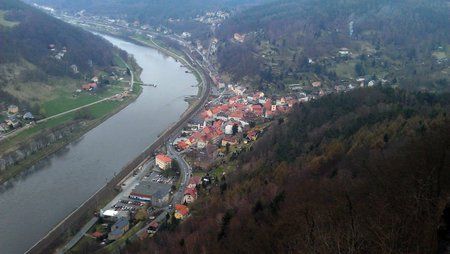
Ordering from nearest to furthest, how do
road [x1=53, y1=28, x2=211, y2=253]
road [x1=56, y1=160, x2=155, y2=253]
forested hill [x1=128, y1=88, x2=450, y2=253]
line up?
forested hill [x1=128, y1=88, x2=450, y2=253]
road [x1=56, y1=160, x2=155, y2=253]
road [x1=53, y1=28, x2=211, y2=253]

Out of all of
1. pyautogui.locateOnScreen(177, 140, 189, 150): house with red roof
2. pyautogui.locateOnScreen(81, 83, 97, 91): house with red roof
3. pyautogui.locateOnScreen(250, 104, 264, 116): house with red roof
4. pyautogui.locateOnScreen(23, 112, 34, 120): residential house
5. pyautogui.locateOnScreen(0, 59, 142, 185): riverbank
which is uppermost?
pyautogui.locateOnScreen(23, 112, 34, 120): residential house

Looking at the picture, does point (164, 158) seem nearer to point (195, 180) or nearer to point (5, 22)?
point (195, 180)

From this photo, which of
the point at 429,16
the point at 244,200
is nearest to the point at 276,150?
the point at 244,200

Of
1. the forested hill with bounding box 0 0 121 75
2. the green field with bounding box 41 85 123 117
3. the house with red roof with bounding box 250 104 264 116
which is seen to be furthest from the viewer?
the forested hill with bounding box 0 0 121 75

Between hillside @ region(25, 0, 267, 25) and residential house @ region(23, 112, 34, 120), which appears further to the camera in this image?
hillside @ region(25, 0, 267, 25)

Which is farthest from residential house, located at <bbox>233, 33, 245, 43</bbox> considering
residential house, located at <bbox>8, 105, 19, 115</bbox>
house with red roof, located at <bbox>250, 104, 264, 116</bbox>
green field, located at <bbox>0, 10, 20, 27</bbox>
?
residential house, located at <bbox>8, 105, 19, 115</bbox>

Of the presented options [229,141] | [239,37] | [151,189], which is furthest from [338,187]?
[239,37]

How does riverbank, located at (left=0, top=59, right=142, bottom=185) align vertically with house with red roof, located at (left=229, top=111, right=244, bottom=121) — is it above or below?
above

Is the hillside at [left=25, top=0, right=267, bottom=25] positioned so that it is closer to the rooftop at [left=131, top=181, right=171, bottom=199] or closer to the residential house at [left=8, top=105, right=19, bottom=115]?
the residential house at [left=8, top=105, right=19, bottom=115]

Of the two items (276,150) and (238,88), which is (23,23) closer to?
(238,88)
